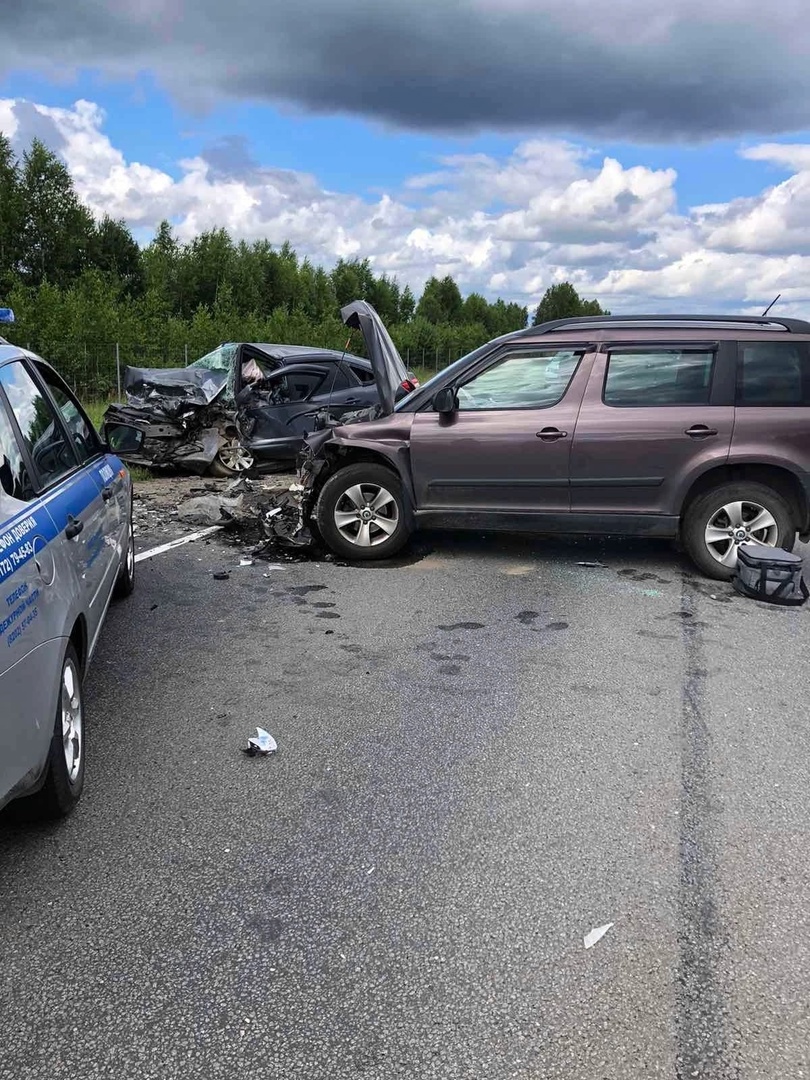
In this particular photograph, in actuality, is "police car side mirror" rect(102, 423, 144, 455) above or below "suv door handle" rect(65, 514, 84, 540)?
above

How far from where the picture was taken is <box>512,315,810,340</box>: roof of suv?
22.0 feet

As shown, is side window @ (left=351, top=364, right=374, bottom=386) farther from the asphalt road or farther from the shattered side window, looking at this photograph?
the asphalt road

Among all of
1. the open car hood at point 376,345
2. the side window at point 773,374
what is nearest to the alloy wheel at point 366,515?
the open car hood at point 376,345

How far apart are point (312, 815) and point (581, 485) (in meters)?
4.15

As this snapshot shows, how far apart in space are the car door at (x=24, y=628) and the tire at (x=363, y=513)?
3989mm

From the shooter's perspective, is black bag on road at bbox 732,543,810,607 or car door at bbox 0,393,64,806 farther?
black bag on road at bbox 732,543,810,607

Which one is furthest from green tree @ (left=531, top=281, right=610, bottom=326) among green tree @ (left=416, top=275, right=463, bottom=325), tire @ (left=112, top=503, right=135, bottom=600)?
tire @ (left=112, top=503, right=135, bottom=600)

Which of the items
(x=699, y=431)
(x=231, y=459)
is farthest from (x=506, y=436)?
(x=231, y=459)

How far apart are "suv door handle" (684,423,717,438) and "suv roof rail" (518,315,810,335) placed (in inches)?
35.2

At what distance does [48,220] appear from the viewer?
49031mm

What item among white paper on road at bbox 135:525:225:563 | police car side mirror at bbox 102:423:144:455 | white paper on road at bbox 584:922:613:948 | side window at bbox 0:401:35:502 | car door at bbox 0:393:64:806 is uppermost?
side window at bbox 0:401:35:502

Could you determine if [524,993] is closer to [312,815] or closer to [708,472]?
[312,815]

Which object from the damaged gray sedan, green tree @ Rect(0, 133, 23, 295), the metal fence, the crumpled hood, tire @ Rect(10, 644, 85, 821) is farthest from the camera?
green tree @ Rect(0, 133, 23, 295)

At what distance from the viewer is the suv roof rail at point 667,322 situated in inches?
268
